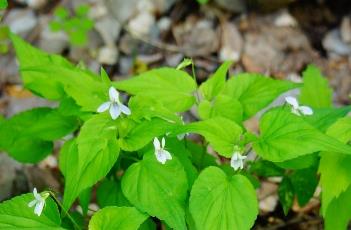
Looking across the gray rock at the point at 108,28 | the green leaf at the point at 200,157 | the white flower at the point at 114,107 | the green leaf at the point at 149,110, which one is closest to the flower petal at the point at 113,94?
the white flower at the point at 114,107

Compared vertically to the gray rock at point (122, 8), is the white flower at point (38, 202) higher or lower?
higher

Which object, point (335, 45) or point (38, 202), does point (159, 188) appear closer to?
point (38, 202)

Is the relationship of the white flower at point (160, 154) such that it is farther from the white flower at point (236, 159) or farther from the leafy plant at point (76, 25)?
the leafy plant at point (76, 25)

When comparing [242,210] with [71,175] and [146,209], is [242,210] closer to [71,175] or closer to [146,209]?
[146,209]

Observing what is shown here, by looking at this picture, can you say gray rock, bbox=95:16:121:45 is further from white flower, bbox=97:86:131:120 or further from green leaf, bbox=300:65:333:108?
white flower, bbox=97:86:131:120

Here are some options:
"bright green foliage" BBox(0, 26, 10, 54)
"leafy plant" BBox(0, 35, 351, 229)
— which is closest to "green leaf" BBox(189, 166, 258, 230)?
"leafy plant" BBox(0, 35, 351, 229)
